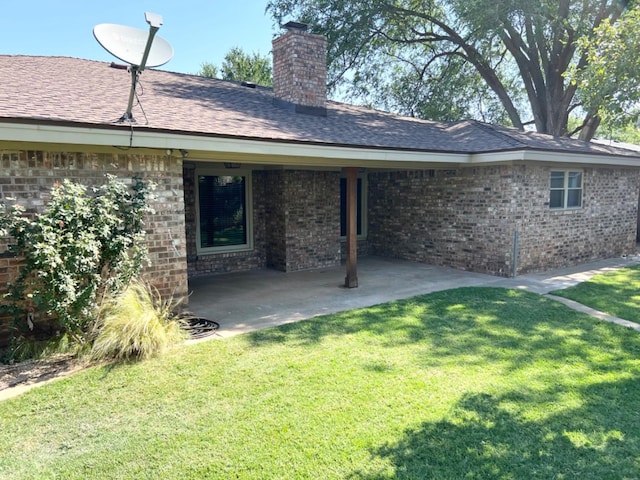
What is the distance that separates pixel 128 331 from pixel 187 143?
2.50 metres

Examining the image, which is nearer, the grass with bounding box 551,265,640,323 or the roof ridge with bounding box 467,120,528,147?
the grass with bounding box 551,265,640,323

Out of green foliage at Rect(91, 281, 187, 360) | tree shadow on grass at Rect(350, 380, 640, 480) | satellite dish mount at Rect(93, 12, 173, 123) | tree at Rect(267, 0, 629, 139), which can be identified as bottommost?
tree shadow on grass at Rect(350, 380, 640, 480)

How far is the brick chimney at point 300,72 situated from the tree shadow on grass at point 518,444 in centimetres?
760

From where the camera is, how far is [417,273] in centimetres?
1023

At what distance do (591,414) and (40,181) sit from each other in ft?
20.3

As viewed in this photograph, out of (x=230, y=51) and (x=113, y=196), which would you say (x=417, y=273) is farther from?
(x=230, y=51)

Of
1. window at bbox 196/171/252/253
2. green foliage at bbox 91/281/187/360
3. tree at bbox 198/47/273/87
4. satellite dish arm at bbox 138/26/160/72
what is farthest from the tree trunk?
tree at bbox 198/47/273/87

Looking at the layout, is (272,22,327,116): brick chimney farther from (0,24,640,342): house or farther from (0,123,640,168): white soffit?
(0,123,640,168): white soffit

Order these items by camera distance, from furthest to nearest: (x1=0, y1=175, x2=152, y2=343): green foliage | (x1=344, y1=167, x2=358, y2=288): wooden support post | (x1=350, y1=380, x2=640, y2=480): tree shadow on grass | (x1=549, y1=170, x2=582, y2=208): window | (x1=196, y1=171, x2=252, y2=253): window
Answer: (x1=549, y1=170, x2=582, y2=208): window < (x1=196, y1=171, x2=252, y2=253): window < (x1=344, y1=167, x2=358, y2=288): wooden support post < (x1=0, y1=175, x2=152, y2=343): green foliage < (x1=350, y1=380, x2=640, y2=480): tree shadow on grass

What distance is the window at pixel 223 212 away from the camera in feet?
33.4

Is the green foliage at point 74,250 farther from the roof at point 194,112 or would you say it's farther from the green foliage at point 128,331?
the roof at point 194,112

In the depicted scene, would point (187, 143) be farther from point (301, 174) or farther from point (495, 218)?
point (495, 218)

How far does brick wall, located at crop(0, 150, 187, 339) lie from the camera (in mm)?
5195

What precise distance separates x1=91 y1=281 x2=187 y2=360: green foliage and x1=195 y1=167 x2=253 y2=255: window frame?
481 centimetres
